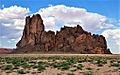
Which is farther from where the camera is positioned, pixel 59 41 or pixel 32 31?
pixel 32 31

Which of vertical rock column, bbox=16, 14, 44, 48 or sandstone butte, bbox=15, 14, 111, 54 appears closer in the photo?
sandstone butte, bbox=15, 14, 111, 54

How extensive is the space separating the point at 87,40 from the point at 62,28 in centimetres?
2031

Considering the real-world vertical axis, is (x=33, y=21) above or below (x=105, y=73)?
above

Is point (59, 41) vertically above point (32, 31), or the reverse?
point (32, 31)

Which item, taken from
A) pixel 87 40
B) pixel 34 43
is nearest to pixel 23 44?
pixel 34 43

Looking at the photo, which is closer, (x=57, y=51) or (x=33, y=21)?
(x=57, y=51)

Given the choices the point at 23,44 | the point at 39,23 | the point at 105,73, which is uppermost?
the point at 39,23

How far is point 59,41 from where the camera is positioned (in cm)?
18888

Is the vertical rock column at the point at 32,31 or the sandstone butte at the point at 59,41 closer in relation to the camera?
the sandstone butte at the point at 59,41

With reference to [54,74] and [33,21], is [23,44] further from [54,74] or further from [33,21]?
[54,74]

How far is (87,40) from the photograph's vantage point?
185 meters

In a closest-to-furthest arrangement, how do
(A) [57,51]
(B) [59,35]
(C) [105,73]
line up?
(C) [105,73], (A) [57,51], (B) [59,35]

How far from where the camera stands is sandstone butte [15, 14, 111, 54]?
593 feet

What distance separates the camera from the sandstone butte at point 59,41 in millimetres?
180775
